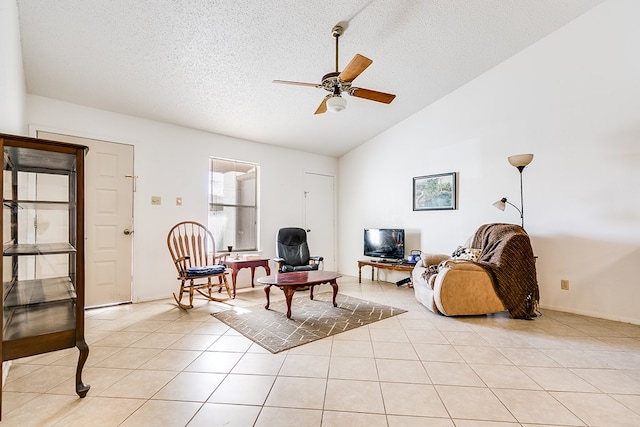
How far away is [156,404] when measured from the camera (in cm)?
163

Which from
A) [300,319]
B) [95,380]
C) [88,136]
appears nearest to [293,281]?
[300,319]

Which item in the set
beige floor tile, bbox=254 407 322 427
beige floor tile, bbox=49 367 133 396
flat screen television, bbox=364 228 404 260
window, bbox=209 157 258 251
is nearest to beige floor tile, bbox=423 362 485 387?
beige floor tile, bbox=254 407 322 427

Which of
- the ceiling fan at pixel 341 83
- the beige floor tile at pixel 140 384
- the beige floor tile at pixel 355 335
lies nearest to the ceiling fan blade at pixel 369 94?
the ceiling fan at pixel 341 83

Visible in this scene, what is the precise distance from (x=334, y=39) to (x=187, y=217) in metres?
3.08

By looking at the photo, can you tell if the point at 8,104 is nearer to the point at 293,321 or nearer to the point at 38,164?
the point at 38,164

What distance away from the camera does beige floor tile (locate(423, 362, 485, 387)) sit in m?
1.83

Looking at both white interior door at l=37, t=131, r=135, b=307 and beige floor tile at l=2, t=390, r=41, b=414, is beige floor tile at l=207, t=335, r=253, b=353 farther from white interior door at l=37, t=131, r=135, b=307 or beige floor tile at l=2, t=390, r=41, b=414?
white interior door at l=37, t=131, r=135, b=307

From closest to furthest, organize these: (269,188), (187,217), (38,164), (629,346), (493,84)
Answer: (38,164), (629,346), (493,84), (187,217), (269,188)

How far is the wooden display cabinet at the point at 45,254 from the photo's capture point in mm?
1587

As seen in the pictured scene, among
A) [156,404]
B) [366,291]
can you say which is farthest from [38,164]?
[366,291]

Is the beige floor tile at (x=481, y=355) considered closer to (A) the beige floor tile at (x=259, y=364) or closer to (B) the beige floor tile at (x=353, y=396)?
(B) the beige floor tile at (x=353, y=396)

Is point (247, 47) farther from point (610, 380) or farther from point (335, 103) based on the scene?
point (610, 380)

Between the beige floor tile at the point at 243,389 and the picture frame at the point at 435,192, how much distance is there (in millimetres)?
3491

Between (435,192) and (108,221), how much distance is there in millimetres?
4560
